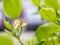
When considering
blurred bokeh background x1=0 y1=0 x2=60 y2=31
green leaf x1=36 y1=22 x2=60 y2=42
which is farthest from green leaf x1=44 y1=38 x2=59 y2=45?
blurred bokeh background x1=0 y1=0 x2=60 y2=31

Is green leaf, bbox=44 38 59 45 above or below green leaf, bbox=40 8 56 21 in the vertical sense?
below

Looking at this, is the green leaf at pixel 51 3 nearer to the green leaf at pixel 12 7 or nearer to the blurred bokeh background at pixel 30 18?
the green leaf at pixel 12 7

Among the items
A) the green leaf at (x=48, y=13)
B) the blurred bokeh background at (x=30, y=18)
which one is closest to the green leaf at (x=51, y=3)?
the green leaf at (x=48, y=13)

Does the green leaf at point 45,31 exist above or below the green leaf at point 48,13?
below

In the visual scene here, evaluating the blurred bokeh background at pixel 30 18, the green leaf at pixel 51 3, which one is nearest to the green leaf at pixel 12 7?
the green leaf at pixel 51 3

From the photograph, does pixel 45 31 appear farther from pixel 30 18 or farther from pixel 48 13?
pixel 30 18

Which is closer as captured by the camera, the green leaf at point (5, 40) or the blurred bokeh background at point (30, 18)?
the green leaf at point (5, 40)

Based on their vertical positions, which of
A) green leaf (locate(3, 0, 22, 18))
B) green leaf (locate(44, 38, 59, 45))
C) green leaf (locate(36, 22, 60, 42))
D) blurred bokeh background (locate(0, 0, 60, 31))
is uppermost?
green leaf (locate(3, 0, 22, 18))

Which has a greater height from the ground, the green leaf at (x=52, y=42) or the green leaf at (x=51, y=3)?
the green leaf at (x=51, y=3)

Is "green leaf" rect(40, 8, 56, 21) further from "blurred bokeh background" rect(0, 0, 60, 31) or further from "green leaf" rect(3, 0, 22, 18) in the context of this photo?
"blurred bokeh background" rect(0, 0, 60, 31)

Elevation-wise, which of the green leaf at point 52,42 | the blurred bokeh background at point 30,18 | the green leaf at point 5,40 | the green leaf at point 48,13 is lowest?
the blurred bokeh background at point 30,18

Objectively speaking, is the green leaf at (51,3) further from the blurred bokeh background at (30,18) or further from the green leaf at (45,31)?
the blurred bokeh background at (30,18)
